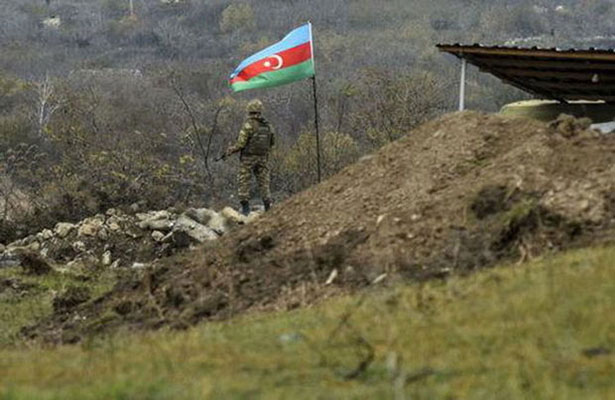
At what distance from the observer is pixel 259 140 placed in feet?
61.6

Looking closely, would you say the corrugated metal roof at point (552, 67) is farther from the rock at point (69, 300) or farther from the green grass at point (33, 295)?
Result: the rock at point (69, 300)

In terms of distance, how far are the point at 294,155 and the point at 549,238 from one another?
2185cm

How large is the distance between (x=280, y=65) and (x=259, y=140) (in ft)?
4.78

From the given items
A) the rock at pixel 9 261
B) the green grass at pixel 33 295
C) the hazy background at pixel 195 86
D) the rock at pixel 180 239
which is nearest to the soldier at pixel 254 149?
the rock at pixel 180 239

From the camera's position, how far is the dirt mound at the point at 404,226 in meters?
10.1

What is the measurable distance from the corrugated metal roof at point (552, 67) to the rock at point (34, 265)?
6.92m

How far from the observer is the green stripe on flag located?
1789cm

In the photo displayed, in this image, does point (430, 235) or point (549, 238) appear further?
point (430, 235)

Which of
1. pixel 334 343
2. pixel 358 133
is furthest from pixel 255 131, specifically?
pixel 358 133

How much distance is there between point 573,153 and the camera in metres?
11.5

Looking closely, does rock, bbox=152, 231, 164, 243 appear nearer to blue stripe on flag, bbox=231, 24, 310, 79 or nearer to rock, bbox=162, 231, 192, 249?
rock, bbox=162, 231, 192, 249

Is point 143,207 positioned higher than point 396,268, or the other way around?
point 396,268

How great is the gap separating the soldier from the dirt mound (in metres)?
5.36

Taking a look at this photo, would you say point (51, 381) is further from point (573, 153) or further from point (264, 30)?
point (264, 30)
